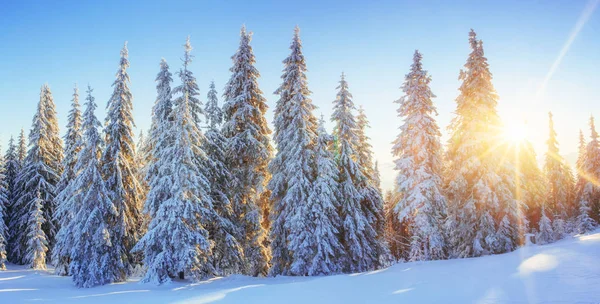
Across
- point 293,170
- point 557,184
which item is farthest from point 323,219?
point 557,184

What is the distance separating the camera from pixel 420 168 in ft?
72.3

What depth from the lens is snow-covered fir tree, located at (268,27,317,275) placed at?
68.0ft

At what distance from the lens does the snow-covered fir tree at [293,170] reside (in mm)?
20719

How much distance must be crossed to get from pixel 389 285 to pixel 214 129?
51.5 ft

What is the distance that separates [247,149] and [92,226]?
10638mm

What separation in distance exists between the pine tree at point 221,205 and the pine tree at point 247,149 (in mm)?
602

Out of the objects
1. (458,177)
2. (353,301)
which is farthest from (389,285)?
(458,177)

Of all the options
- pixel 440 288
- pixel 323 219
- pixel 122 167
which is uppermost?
pixel 122 167

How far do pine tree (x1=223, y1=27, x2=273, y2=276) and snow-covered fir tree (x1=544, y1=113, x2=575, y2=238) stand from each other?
32.7 m

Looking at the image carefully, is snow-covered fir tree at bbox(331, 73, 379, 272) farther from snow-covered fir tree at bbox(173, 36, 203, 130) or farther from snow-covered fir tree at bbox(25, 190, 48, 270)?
snow-covered fir tree at bbox(25, 190, 48, 270)

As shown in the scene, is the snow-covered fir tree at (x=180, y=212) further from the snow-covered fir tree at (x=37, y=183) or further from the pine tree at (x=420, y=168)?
the snow-covered fir tree at (x=37, y=183)

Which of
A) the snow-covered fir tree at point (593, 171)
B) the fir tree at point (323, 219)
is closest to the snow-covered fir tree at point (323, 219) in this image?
the fir tree at point (323, 219)

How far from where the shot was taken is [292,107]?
23.1 meters

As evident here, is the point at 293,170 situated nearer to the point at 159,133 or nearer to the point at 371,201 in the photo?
the point at 371,201
